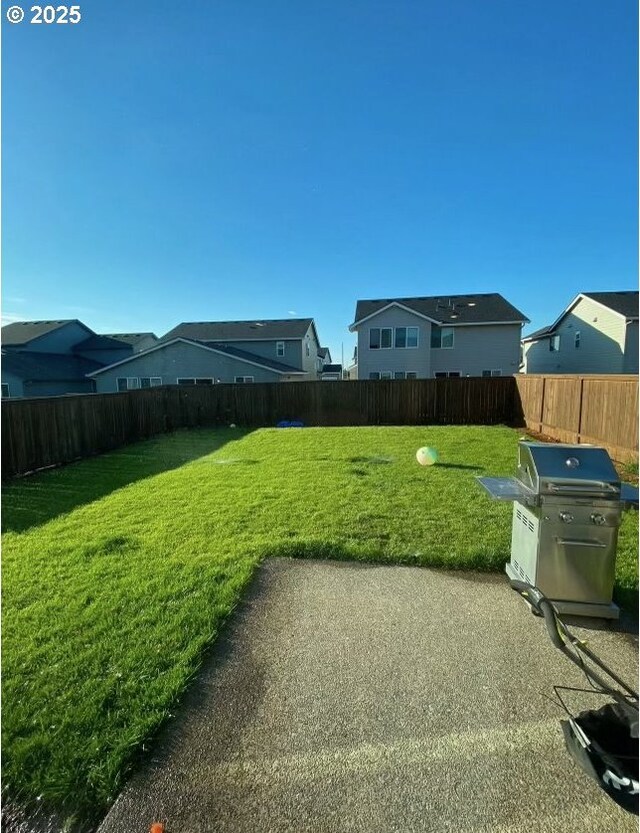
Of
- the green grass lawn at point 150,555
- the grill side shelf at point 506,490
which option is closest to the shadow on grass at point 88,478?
the green grass lawn at point 150,555

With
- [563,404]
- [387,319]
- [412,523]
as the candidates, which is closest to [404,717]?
[412,523]

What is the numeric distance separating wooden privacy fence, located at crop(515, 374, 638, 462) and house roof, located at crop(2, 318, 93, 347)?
29.6 m

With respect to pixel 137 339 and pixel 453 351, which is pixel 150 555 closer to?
pixel 453 351

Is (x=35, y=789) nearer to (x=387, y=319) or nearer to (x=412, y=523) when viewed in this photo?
(x=412, y=523)

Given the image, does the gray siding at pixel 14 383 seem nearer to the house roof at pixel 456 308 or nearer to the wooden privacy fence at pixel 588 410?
the house roof at pixel 456 308

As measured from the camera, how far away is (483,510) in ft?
17.0

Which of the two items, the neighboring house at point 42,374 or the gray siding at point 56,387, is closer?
the neighboring house at point 42,374

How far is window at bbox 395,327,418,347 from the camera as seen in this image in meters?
22.8

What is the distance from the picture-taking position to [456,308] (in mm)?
24234

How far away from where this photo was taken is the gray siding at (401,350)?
74.7 ft

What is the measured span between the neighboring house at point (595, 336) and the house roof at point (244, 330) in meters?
16.0

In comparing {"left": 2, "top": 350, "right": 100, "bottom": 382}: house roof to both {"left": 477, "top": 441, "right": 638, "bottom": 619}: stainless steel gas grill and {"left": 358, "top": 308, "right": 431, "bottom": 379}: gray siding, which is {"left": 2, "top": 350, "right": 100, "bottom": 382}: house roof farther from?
{"left": 477, "top": 441, "right": 638, "bottom": 619}: stainless steel gas grill

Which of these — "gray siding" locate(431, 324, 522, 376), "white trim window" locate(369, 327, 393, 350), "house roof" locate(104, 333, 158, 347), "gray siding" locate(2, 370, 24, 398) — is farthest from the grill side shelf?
"house roof" locate(104, 333, 158, 347)

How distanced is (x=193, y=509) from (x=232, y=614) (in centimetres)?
257
